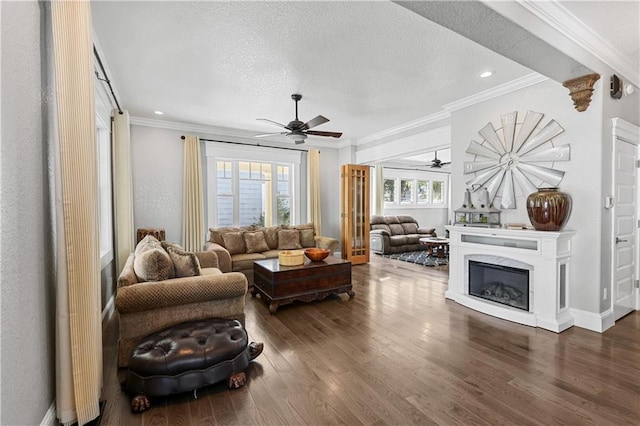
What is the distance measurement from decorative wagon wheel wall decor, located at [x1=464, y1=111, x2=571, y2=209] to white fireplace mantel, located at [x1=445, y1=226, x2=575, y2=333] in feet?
1.78

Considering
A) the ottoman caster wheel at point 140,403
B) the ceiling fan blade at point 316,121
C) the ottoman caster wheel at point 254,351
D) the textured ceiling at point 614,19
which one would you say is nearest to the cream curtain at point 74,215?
the ottoman caster wheel at point 140,403

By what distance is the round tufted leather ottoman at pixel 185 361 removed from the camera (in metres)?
2.00

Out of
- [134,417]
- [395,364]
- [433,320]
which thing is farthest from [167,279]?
[433,320]

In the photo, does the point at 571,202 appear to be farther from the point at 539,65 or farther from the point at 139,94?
the point at 139,94

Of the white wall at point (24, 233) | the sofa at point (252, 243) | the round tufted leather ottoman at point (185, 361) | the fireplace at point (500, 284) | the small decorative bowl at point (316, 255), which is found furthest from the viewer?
the sofa at point (252, 243)

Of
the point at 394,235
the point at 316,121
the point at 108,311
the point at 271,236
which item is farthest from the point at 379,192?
the point at 108,311

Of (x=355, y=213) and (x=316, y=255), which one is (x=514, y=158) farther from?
(x=355, y=213)

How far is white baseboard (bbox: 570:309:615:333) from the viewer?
3.14 m

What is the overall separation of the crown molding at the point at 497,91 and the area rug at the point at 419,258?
3352 mm

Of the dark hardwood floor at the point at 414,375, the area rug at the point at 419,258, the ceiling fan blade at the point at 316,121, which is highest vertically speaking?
the ceiling fan blade at the point at 316,121

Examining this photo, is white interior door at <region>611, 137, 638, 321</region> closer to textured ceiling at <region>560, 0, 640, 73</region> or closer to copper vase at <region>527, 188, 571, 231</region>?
copper vase at <region>527, 188, 571, 231</region>

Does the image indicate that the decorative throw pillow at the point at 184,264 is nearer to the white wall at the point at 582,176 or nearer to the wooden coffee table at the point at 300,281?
the wooden coffee table at the point at 300,281

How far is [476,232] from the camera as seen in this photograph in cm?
387

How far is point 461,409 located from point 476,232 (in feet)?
7.97
